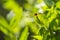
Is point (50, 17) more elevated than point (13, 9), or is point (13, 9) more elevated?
point (13, 9)

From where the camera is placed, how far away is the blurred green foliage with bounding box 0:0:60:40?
68 centimetres

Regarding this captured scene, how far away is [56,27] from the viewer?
69 centimetres

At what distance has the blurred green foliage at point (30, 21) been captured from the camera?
68 cm

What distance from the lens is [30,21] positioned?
0.89 m

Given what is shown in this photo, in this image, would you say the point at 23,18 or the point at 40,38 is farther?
the point at 23,18

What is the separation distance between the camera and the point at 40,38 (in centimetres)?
68

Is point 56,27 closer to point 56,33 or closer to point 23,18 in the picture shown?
point 56,33

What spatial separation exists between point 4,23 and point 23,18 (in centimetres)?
11

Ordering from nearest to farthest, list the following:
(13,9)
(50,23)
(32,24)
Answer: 1. (50,23)
2. (32,24)
3. (13,9)

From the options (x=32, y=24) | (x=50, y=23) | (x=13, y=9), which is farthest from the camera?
(x=13, y=9)

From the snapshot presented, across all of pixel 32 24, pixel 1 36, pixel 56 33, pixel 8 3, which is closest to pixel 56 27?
pixel 56 33

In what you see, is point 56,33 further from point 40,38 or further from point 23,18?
point 23,18

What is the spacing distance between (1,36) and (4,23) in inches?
2.3

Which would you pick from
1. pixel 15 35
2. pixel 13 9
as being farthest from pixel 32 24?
pixel 13 9
